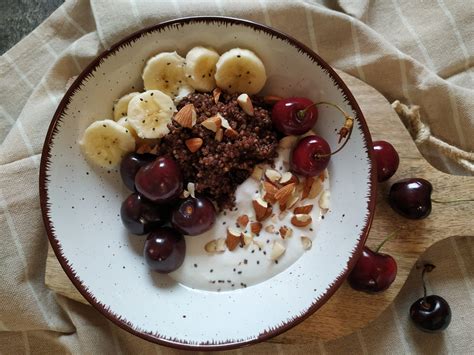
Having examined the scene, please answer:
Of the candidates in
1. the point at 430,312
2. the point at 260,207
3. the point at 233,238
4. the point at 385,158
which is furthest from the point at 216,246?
the point at 430,312

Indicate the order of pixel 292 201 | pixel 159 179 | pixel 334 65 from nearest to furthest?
pixel 159 179
pixel 292 201
pixel 334 65

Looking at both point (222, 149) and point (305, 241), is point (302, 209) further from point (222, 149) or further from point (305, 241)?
point (222, 149)

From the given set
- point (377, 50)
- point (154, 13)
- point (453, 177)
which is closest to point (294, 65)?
point (377, 50)

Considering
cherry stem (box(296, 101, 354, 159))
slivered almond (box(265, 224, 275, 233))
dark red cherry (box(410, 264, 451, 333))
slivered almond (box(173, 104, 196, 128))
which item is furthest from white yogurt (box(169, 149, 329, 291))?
dark red cherry (box(410, 264, 451, 333))

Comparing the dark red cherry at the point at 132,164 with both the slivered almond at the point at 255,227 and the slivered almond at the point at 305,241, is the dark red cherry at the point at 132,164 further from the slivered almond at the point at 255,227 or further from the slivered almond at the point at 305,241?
the slivered almond at the point at 305,241

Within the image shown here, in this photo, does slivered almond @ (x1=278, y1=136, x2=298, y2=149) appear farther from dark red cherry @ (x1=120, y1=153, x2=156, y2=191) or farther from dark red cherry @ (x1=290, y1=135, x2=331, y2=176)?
dark red cherry @ (x1=120, y1=153, x2=156, y2=191)

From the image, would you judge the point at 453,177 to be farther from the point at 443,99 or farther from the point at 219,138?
the point at 219,138
